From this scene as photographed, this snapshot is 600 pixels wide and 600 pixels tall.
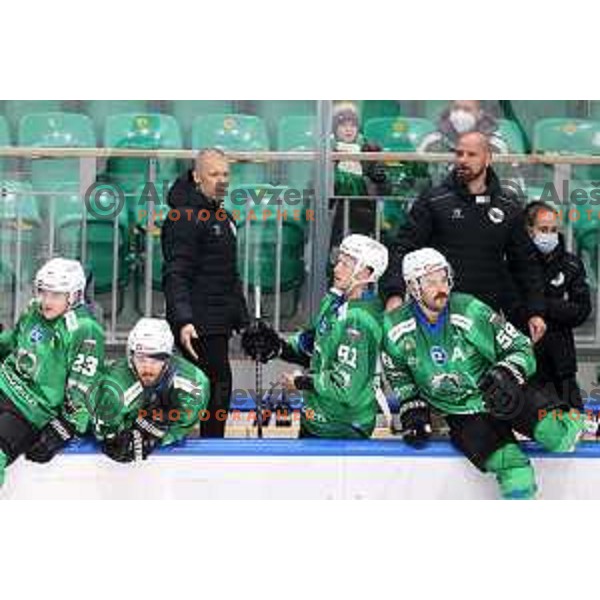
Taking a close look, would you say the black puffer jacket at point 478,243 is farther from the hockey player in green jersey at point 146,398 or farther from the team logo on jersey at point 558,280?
the hockey player in green jersey at point 146,398

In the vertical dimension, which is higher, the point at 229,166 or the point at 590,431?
the point at 229,166

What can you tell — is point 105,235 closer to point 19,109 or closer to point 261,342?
point 19,109

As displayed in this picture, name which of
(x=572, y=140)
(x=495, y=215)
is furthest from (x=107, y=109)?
(x=572, y=140)

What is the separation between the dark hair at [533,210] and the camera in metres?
4.26

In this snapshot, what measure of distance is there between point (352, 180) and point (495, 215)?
17.8 inches

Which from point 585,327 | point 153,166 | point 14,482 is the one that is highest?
point 153,166

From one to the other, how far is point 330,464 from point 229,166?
944 mm

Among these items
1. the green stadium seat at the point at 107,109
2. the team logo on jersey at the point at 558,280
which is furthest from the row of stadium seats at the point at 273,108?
the team logo on jersey at the point at 558,280

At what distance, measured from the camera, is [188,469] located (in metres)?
3.94

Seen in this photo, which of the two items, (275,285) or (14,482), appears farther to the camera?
(275,285)

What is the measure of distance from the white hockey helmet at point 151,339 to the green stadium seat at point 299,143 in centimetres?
66

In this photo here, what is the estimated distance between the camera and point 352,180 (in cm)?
428
